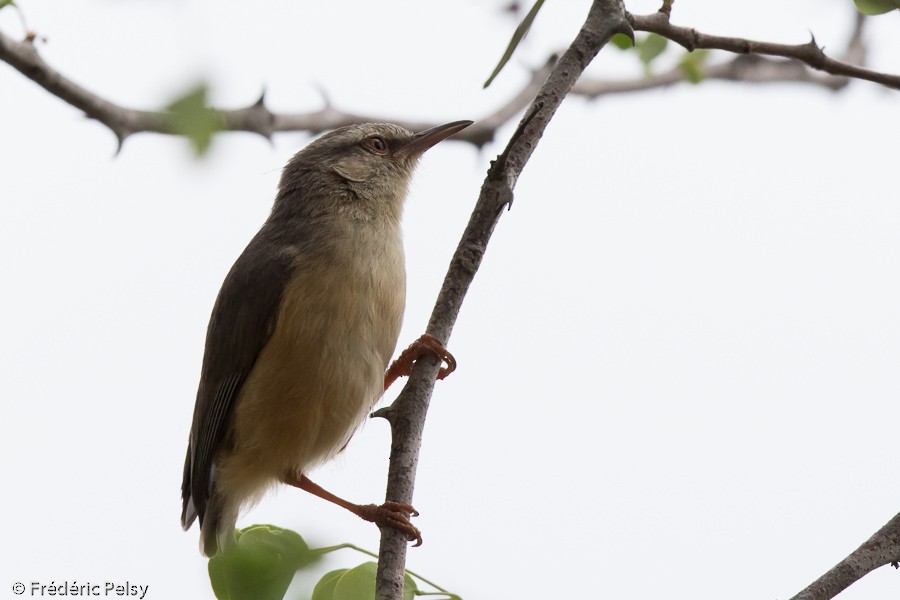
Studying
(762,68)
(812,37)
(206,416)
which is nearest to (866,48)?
(762,68)

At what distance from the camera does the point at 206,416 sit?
4578mm

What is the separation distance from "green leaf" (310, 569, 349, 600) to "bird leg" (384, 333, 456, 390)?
708mm

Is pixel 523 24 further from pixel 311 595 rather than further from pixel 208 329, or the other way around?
pixel 208 329

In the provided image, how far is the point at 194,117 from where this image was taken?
213 centimetres

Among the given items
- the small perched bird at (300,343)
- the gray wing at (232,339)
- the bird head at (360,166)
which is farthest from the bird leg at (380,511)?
the bird head at (360,166)

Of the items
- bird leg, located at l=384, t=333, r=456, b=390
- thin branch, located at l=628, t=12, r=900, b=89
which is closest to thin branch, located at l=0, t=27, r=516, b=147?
bird leg, located at l=384, t=333, r=456, b=390

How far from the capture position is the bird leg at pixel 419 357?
2.98 meters

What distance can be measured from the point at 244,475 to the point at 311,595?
188 cm

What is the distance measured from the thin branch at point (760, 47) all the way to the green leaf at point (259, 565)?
1.92 meters

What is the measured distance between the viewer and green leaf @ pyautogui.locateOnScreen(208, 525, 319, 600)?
2.75 metres

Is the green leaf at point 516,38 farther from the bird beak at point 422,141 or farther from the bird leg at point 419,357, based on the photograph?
the bird beak at point 422,141

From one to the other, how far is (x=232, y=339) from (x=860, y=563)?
2.95m

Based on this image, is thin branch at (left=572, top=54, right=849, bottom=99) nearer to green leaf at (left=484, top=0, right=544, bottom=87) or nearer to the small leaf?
the small leaf

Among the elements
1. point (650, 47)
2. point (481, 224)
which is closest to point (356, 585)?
point (481, 224)
